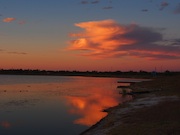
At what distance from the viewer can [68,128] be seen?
1057 inches

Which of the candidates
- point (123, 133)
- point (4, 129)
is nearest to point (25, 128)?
point (4, 129)

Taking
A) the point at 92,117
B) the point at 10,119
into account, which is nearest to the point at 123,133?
the point at 92,117

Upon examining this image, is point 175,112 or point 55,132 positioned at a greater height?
point 175,112

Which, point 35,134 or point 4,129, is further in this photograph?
point 4,129

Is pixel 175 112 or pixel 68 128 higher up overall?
pixel 175 112

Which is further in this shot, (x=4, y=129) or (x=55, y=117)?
(x=55, y=117)

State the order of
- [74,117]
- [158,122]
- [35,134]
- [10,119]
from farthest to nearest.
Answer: [74,117] → [10,119] → [35,134] → [158,122]

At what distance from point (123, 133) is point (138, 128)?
1397mm

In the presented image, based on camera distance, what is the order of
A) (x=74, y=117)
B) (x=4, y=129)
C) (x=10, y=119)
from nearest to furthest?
(x=4, y=129)
(x=10, y=119)
(x=74, y=117)

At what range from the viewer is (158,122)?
21750 millimetres

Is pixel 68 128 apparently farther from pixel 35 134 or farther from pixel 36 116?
pixel 36 116

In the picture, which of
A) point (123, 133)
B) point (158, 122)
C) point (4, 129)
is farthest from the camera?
point (4, 129)

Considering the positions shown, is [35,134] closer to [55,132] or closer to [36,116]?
[55,132]

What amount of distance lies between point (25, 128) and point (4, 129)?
6.37 feet
